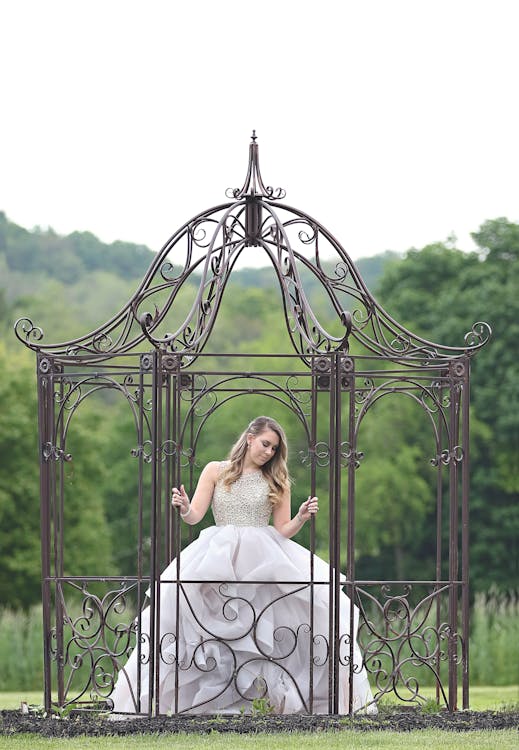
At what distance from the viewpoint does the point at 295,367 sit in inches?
943

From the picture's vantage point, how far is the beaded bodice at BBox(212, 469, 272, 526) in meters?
7.43

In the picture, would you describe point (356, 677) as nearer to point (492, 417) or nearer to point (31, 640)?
point (31, 640)

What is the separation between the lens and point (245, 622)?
23.8 ft

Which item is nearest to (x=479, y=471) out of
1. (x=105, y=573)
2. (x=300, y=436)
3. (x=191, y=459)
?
(x=300, y=436)

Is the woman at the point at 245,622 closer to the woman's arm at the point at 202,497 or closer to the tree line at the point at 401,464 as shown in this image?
the woman's arm at the point at 202,497

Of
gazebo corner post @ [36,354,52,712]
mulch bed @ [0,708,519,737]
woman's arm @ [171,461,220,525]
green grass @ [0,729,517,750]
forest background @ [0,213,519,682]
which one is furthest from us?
forest background @ [0,213,519,682]

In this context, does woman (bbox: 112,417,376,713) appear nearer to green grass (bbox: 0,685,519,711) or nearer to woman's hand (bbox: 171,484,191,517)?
woman's hand (bbox: 171,484,191,517)

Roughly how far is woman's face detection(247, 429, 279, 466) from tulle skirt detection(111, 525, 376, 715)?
1.40ft

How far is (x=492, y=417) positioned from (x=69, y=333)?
1181cm

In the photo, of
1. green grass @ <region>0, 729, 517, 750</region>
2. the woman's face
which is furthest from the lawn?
the woman's face

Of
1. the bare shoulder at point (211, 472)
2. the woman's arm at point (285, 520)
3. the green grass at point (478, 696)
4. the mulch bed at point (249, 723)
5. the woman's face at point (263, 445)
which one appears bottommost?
the green grass at point (478, 696)

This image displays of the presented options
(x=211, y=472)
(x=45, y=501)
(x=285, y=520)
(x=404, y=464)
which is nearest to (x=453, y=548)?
(x=285, y=520)

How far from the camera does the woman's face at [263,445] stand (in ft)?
24.3

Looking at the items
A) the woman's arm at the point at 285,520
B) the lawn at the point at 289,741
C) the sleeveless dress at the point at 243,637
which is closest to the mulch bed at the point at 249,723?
the lawn at the point at 289,741
